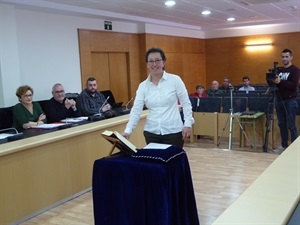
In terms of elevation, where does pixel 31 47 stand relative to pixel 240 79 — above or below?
above

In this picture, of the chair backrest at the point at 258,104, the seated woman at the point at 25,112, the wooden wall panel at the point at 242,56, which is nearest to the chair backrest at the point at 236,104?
the chair backrest at the point at 258,104

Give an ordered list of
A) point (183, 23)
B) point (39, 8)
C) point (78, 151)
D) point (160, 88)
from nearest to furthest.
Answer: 1. point (160, 88)
2. point (78, 151)
3. point (39, 8)
4. point (183, 23)

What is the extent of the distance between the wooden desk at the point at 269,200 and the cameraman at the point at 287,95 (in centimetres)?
288

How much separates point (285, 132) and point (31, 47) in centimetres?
443

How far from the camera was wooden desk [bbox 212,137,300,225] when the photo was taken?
60.9 inches

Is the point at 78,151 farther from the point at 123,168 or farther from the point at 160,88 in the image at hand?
the point at 123,168

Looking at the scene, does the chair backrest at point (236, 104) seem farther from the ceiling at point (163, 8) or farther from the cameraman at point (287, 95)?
the ceiling at point (163, 8)

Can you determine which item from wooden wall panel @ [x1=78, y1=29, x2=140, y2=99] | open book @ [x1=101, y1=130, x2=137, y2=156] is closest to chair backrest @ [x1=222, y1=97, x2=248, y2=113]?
wooden wall panel @ [x1=78, y1=29, x2=140, y2=99]

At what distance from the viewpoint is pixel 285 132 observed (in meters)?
5.13

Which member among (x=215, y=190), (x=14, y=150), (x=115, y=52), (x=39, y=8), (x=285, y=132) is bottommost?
(x=215, y=190)

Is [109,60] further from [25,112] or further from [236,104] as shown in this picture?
[25,112]

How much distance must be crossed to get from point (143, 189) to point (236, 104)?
4.03 meters

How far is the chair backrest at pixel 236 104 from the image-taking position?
226 inches

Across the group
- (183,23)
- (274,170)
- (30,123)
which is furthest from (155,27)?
(274,170)
